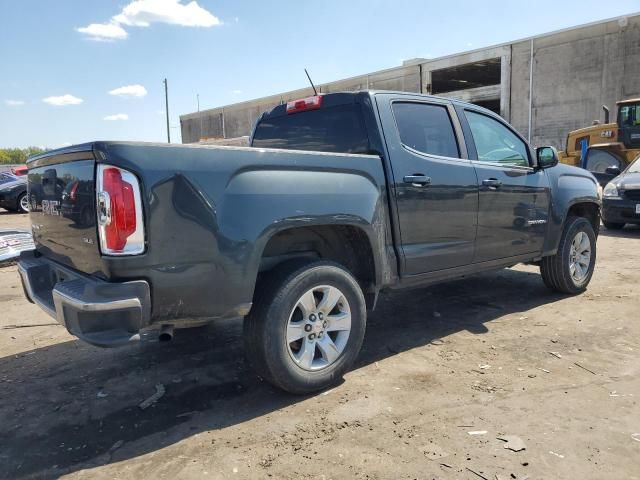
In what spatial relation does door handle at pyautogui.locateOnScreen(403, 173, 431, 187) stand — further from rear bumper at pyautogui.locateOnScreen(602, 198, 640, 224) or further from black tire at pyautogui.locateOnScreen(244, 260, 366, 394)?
rear bumper at pyautogui.locateOnScreen(602, 198, 640, 224)

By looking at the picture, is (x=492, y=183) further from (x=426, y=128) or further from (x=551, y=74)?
(x=551, y=74)

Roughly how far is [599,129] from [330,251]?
14.3 metres

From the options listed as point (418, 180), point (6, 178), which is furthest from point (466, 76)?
point (418, 180)

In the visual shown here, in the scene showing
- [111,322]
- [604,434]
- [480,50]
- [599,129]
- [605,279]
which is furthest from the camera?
[480,50]

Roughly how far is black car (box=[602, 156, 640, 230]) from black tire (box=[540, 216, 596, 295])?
5110mm

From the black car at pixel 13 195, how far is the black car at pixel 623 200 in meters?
16.6

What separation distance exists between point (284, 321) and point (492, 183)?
2385 mm

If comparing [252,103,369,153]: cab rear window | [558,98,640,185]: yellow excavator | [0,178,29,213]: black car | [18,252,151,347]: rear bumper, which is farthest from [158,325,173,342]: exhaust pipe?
[0,178,29,213]: black car

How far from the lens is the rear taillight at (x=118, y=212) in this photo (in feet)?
8.18

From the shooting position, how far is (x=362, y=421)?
A: 2941 mm

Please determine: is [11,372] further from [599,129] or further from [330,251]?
[599,129]

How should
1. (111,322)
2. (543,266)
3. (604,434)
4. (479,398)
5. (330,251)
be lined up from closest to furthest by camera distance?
1. (111,322)
2. (604,434)
3. (479,398)
4. (330,251)
5. (543,266)

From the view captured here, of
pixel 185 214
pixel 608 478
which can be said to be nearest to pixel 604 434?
pixel 608 478

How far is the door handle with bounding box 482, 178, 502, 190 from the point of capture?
14.2 feet
